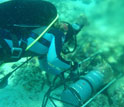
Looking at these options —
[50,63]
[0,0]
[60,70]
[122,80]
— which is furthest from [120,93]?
[0,0]

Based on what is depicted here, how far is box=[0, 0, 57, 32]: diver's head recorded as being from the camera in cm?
275

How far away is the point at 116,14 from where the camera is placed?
4.52 feet

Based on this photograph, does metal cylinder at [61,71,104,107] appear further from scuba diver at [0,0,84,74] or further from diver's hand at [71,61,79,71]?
scuba diver at [0,0,84,74]

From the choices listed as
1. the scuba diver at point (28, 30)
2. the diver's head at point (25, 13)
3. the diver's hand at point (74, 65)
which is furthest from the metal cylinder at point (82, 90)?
the diver's head at point (25, 13)

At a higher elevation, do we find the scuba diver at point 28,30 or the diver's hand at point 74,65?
the scuba diver at point 28,30

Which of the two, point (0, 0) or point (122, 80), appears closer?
point (0, 0)

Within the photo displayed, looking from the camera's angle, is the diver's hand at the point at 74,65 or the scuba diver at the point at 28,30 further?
the diver's hand at the point at 74,65

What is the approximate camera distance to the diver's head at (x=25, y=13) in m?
2.75

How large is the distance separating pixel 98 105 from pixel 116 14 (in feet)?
10.2

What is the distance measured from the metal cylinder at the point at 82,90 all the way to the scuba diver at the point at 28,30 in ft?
2.12

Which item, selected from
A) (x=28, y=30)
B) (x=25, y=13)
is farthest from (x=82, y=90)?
(x=25, y=13)

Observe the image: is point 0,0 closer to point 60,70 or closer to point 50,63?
point 50,63

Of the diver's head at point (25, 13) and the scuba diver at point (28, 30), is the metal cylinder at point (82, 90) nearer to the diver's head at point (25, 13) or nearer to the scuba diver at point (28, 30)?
the scuba diver at point (28, 30)

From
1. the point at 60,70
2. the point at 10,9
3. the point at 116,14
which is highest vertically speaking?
the point at 116,14
